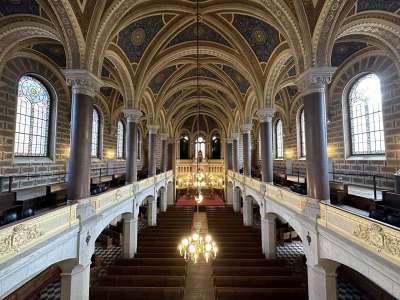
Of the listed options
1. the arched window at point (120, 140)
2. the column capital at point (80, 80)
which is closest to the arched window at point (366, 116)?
the column capital at point (80, 80)

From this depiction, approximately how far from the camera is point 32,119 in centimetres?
1151

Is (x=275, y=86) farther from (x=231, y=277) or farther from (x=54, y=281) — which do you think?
(x=54, y=281)

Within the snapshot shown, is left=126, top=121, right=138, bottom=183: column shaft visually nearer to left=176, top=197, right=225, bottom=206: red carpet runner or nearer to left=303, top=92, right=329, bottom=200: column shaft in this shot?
left=303, top=92, right=329, bottom=200: column shaft

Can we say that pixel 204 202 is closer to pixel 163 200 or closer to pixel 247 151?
pixel 163 200

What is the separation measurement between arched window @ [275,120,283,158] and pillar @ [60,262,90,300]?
59.5 ft

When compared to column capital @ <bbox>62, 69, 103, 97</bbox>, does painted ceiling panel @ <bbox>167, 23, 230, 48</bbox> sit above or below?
above

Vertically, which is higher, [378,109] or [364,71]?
[364,71]

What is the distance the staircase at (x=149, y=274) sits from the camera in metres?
7.85

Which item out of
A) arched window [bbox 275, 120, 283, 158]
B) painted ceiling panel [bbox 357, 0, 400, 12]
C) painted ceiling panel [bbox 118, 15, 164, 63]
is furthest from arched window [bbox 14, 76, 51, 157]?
arched window [bbox 275, 120, 283, 158]

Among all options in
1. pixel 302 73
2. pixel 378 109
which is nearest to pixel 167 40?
pixel 302 73

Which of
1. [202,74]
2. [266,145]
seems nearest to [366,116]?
[266,145]

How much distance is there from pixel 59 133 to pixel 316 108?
43.4ft

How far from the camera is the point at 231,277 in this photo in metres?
8.77

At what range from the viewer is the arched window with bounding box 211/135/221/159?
3184cm
